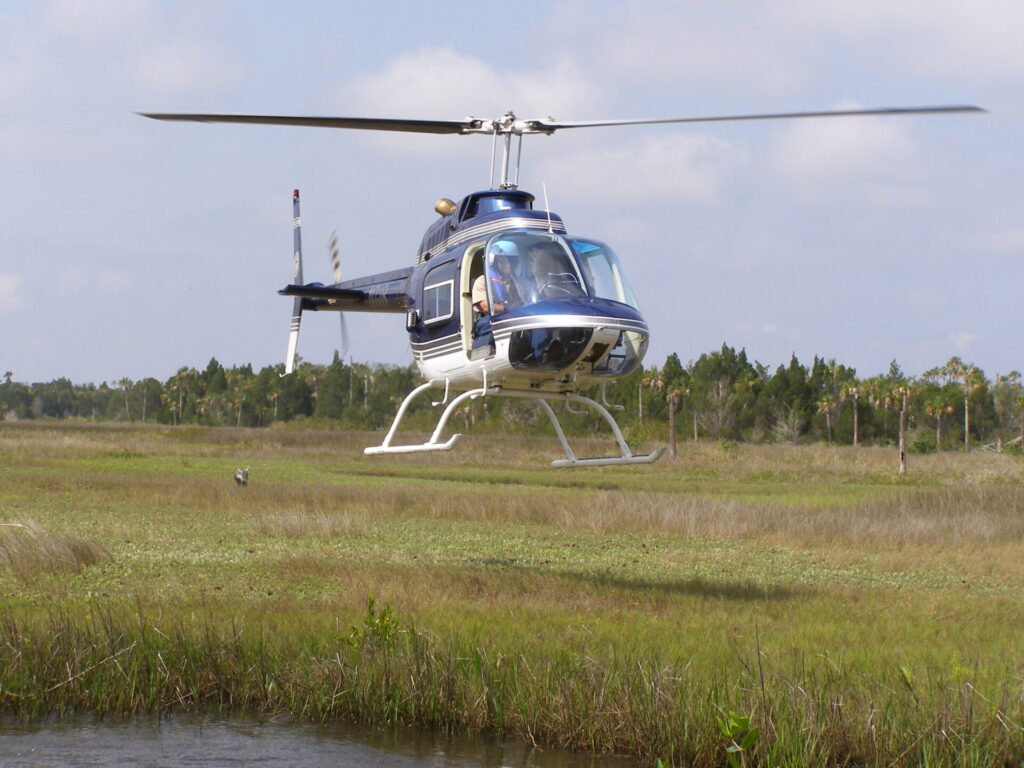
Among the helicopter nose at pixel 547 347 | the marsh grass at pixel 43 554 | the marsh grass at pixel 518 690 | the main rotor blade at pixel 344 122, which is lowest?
the marsh grass at pixel 518 690

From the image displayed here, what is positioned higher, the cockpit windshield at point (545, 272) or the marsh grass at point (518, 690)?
the cockpit windshield at point (545, 272)

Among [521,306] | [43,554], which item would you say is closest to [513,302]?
[521,306]

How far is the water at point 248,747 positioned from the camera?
38.5 feet

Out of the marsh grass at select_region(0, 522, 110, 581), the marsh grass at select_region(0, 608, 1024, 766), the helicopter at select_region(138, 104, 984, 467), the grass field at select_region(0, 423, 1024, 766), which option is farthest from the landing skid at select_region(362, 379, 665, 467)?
the marsh grass at select_region(0, 522, 110, 581)

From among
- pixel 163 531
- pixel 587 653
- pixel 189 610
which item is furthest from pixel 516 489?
pixel 587 653

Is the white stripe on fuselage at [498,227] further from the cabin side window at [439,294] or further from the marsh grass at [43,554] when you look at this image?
the marsh grass at [43,554]

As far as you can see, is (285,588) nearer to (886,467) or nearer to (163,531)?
(163,531)

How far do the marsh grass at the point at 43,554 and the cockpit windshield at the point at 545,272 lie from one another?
9.35m

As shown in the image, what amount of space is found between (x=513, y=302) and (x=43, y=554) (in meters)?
9.89

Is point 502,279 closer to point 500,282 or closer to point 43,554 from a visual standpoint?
point 500,282

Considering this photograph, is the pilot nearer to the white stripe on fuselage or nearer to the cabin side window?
the white stripe on fuselage

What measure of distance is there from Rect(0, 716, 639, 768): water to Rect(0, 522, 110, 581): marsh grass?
6561 mm

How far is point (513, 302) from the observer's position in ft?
44.4

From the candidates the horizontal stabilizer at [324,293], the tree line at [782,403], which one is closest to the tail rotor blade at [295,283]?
the horizontal stabilizer at [324,293]
